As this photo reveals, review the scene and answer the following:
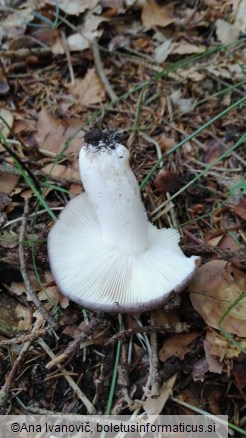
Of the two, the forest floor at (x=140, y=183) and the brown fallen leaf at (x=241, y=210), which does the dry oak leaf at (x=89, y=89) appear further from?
the brown fallen leaf at (x=241, y=210)

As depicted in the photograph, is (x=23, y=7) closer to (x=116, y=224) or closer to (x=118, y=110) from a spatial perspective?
(x=118, y=110)

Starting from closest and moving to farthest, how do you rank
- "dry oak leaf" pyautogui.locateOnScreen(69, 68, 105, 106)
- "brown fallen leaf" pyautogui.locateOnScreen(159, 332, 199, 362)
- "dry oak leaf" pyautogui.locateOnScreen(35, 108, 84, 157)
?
"brown fallen leaf" pyautogui.locateOnScreen(159, 332, 199, 362) < "dry oak leaf" pyautogui.locateOnScreen(35, 108, 84, 157) < "dry oak leaf" pyautogui.locateOnScreen(69, 68, 105, 106)

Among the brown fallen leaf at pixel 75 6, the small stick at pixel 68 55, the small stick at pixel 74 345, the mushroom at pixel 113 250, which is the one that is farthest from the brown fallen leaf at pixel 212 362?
the brown fallen leaf at pixel 75 6

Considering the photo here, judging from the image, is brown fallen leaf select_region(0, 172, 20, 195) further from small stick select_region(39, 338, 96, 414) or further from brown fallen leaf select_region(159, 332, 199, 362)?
brown fallen leaf select_region(159, 332, 199, 362)

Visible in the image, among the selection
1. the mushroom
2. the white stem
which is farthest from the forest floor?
the white stem

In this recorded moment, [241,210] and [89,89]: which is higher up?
[89,89]

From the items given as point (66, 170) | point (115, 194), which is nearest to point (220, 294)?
point (115, 194)

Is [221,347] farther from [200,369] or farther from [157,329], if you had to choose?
[157,329]
